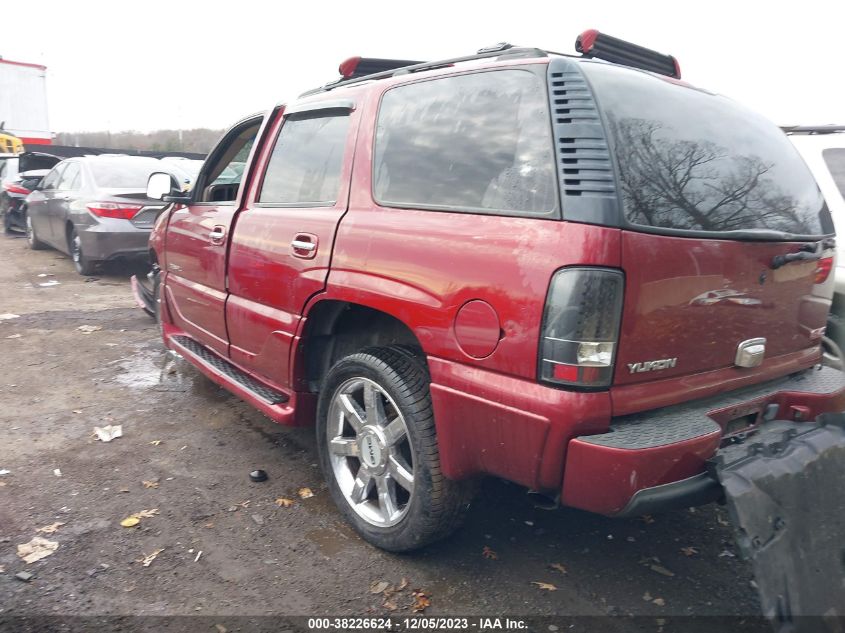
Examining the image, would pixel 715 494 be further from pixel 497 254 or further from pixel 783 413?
pixel 497 254

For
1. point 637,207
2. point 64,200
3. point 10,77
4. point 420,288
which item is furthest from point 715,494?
point 10,77

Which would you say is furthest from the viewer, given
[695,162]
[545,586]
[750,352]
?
[545,586]

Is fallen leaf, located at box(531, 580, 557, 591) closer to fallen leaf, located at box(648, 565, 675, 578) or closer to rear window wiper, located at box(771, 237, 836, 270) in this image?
fallen leaf, located at box(648, 565, 675, 578)

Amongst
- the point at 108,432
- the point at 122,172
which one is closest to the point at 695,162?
the point at 108,432

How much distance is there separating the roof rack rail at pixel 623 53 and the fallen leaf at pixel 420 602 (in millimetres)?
2314

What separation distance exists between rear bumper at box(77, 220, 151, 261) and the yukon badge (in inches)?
316

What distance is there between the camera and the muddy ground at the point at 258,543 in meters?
2.57

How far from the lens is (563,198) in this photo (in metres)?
2.12

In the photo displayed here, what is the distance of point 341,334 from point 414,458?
3.00 ft

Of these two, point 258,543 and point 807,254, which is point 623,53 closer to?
point 807,254

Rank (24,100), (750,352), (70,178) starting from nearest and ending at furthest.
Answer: (750,352) < (70,178) < (24,100)

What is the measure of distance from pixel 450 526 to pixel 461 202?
1.35m

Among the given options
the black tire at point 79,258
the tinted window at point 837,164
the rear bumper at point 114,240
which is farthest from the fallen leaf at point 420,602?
the black tire at point 79,258

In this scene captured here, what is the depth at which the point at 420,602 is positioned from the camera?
101 inches
